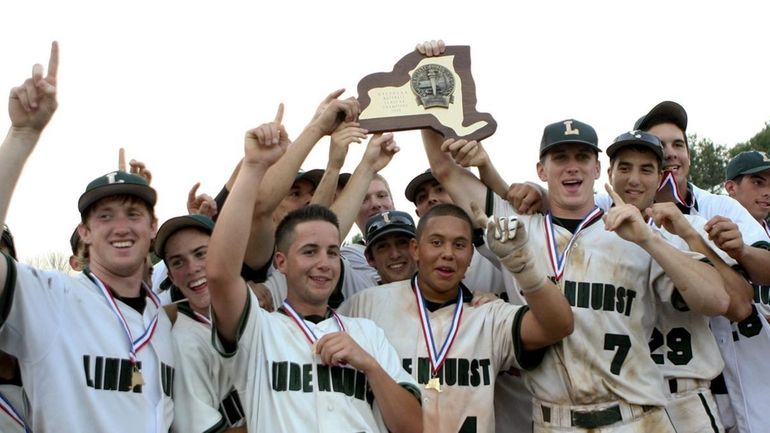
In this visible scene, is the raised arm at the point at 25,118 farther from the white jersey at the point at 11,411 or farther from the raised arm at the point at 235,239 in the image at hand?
the raised arm at the point at 235,239

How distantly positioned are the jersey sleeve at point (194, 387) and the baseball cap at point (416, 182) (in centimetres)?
304

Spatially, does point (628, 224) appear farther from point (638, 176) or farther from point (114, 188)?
point (114, 188)

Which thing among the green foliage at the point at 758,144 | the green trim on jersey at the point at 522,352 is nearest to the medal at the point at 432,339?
the green trim on jersey at the point at 522,352

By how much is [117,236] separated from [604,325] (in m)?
3.15

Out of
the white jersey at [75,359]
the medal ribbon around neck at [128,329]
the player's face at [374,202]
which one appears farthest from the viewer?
the player's face at [374,202]

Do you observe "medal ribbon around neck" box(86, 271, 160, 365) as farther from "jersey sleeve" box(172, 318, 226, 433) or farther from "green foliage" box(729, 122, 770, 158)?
"green foliage" box(729, 122, 770, 158)

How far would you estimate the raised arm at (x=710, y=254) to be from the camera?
6.12 metres

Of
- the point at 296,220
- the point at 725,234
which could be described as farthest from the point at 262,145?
the point at 725,234

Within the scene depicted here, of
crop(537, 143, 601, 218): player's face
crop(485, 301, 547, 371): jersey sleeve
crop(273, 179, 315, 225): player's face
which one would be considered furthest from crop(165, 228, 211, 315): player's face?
crop(537, 143, 601, 218): player's face

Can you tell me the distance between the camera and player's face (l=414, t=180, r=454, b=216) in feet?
26.2

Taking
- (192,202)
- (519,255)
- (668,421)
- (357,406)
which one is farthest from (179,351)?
(668,421)

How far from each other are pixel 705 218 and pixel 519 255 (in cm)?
241

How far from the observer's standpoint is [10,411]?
535 cm

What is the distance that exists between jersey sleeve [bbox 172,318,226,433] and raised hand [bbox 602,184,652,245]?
263 centimetres
